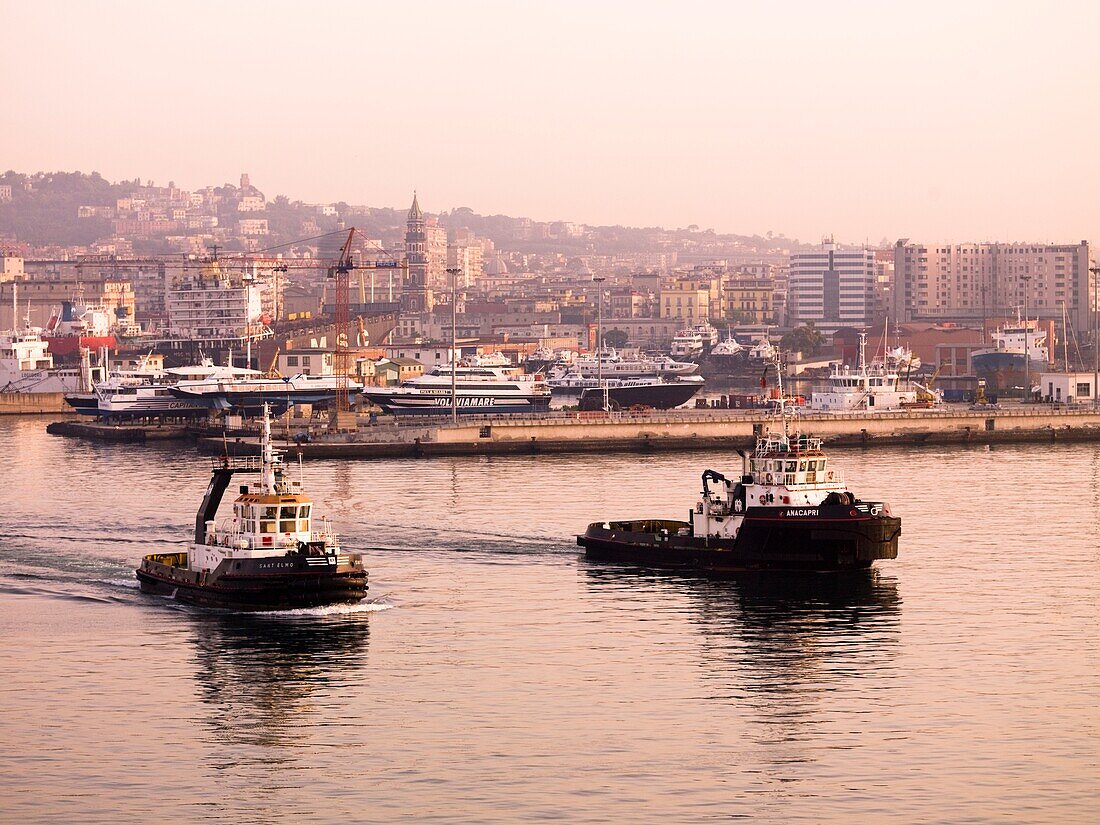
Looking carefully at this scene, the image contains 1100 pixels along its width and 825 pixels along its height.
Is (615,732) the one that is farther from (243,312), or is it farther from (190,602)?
(243,312)

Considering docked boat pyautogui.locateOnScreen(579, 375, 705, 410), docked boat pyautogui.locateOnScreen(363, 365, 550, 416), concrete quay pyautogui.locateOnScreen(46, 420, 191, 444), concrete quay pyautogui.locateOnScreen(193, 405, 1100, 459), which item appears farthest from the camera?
docked boat pyautogui.locateOnScreen(579, 375, 705, 410)

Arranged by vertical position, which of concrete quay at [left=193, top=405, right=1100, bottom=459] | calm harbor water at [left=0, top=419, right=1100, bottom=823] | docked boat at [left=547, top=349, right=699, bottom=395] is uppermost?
docked boat at [left=547, top=349, right=699, bottom=395]

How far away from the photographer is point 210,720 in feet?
101

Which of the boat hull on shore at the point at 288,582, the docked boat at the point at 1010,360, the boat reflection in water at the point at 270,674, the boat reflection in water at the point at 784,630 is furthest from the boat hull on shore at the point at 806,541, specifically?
the docked boat at the point at 1010,360

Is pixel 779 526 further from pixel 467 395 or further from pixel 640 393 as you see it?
pixel 640 393

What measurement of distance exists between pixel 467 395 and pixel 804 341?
78878 millimetres

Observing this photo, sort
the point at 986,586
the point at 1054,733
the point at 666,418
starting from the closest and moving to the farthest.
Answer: the point at 1054,733, the point at 986,586, the point at 666,418

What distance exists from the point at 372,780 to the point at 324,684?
5932 mm

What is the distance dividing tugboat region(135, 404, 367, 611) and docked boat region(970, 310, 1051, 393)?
326 feet

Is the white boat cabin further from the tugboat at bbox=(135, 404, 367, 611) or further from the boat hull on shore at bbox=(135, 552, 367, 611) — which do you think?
the boat hull on shore at bbox=(135, 552, 367, 611)

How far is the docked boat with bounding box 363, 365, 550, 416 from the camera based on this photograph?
4183 inches

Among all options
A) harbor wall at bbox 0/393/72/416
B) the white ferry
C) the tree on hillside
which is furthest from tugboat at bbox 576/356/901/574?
the tree on hillside

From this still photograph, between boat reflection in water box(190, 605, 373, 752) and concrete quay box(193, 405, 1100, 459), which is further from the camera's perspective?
concrete quay box(193, 405, 1100, 459)

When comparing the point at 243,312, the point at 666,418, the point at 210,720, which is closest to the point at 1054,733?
the point at 210,720
